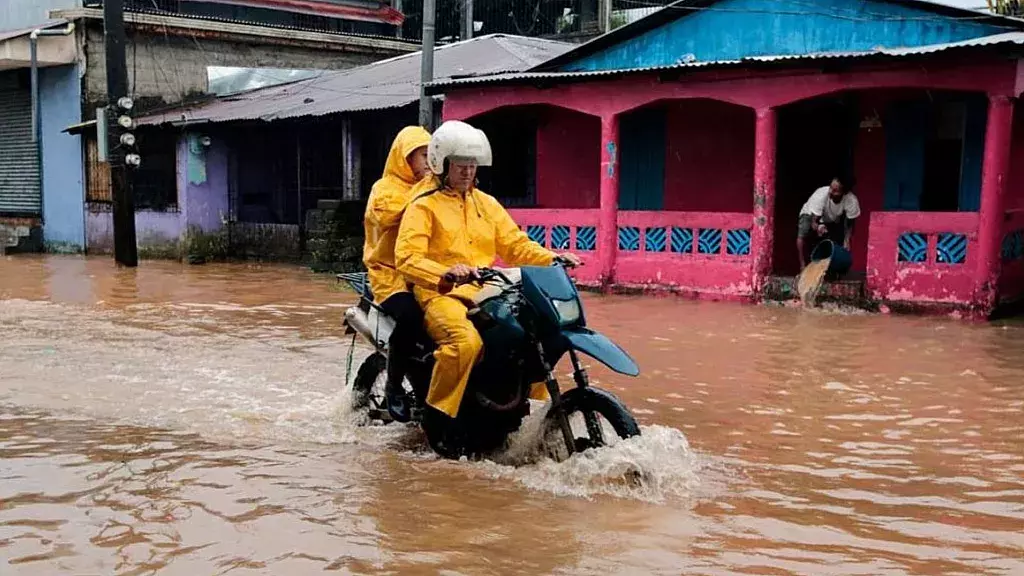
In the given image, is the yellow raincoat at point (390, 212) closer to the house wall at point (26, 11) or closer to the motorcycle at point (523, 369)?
the motorcycle at point (523, 369)

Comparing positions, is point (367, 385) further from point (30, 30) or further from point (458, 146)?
point (30, 30)

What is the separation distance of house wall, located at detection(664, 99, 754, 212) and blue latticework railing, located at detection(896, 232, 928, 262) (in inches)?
140

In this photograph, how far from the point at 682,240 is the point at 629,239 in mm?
840

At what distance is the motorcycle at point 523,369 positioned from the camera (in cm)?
462

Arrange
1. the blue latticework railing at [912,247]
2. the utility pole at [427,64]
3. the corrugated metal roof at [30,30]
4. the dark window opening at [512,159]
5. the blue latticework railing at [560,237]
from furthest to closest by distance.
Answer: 1. the corrugated metal roof at [30,30]
2. the dark window opening at [512,159]
3. the utility pole at [427,64]
4. the blue latticework railing at [560,237]
5. the blue latticework railing at [912,247]

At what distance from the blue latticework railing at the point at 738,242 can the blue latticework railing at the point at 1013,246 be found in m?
2.86

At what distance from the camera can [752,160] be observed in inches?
570

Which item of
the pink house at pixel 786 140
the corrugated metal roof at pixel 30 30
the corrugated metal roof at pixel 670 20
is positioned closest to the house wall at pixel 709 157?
the pink house at pixel 786 140

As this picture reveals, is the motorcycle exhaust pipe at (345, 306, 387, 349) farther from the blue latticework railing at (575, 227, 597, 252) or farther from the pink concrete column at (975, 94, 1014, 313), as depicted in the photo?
the blue latticework railing at (575, 227, 597, 252)

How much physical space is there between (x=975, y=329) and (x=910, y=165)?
3495mm

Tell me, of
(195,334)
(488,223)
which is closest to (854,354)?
(488,223)

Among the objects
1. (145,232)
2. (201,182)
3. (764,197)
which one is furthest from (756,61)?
(145,232)

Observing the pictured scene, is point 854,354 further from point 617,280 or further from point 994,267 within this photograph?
point 617,280

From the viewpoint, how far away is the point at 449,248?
198 inches
